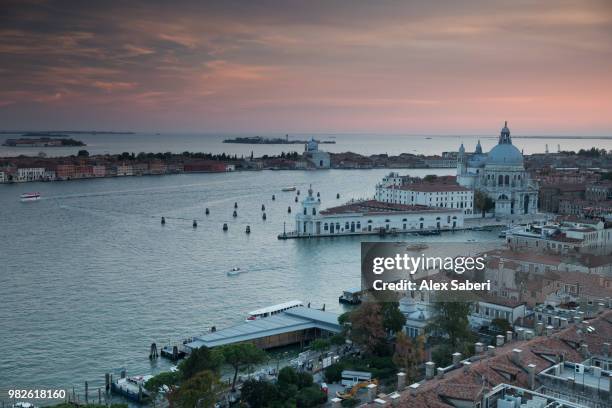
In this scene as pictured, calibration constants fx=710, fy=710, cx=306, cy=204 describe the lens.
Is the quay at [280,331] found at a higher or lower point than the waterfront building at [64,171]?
lower

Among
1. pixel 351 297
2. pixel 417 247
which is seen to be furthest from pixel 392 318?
pixel 417 247

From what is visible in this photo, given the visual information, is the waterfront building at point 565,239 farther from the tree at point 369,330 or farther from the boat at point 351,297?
the tree at point 369,330

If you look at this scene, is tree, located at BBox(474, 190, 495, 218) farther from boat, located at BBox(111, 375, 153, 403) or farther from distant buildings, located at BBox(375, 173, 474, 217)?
boat, located at BBox(111, 375, 153, 403)

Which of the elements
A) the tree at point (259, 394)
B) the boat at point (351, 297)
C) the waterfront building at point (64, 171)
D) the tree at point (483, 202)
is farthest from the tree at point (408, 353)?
the waterfront building at point (64, 171)

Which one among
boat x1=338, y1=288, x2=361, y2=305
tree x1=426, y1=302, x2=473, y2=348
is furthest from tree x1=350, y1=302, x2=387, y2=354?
boat x1=338, y1=288, x2=361, y2=305

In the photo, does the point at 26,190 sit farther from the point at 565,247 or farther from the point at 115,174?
the point at 565,247

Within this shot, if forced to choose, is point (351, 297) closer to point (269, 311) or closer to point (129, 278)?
point (269, 311)
